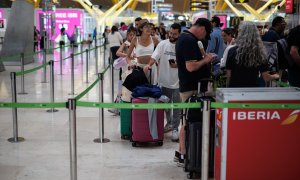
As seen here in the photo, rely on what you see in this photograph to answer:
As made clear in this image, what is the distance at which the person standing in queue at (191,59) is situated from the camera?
5039mm

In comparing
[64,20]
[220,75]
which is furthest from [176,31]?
[64,20]

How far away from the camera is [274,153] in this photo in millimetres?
4441

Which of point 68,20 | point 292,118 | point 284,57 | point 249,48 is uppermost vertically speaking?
point 68,20

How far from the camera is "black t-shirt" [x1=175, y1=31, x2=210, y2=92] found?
16.5 ft

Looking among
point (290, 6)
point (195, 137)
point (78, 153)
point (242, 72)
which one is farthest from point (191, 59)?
point (290, 6)

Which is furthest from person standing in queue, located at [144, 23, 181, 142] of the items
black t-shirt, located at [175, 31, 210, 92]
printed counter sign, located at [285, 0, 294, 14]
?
printed counter sign, located at [285, 0, 294, 14]

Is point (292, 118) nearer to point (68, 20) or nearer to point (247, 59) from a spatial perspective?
point (247, 59)

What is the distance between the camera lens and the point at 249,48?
504cm

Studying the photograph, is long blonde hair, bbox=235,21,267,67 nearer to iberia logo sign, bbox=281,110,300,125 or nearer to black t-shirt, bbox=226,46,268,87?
black t-shirt, bbox=226,46,268,87

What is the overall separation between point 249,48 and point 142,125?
202cm

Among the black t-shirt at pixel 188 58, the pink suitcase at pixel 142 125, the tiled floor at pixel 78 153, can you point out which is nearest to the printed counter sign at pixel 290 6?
the tiled floor at pixel 78 153

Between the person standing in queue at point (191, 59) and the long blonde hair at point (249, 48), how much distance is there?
0.36m

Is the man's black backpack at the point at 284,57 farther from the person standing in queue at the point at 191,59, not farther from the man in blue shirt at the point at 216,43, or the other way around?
the man in blue shirt at the point at 216,43

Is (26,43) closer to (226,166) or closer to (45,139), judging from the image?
(45,139)
